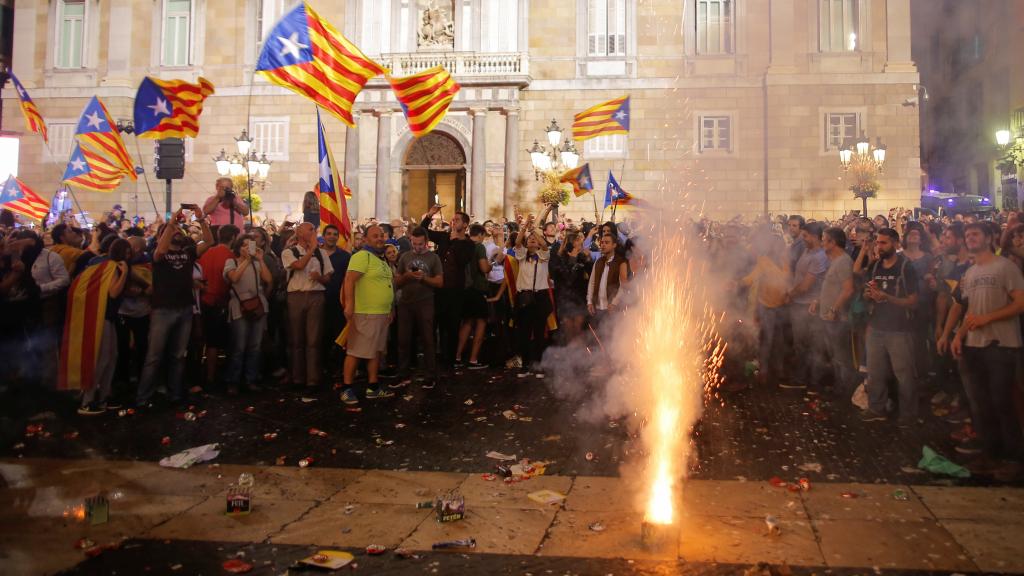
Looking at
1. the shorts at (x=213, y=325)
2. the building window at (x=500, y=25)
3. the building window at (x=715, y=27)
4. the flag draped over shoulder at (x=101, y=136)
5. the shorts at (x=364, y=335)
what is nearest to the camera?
the shorts at (x=364, y=335)

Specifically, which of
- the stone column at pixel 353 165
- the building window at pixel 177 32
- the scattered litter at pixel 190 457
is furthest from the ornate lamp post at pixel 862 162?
the building window at pixel 177 32

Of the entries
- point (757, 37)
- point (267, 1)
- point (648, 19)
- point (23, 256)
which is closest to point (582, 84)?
point (648, 19)

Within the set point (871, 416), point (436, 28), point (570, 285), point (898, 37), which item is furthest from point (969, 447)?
point (436, 28)

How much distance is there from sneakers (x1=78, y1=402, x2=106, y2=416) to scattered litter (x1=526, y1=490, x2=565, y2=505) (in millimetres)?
5461

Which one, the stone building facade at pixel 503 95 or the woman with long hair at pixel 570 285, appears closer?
the woman with long hair at pixel 570 285

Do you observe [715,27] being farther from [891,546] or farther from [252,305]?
[891,546]

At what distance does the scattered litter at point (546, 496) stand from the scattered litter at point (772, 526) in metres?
1.45

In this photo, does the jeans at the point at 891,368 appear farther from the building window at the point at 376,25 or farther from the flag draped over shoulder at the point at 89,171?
the building window at the point at 376,25

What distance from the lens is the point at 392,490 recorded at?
622 centimetres

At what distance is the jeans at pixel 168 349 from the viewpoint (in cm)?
910

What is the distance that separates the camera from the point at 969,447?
23.1 ft

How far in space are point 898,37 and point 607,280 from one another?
19.4 meters

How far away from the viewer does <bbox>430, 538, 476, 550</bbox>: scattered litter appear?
5.00 metres

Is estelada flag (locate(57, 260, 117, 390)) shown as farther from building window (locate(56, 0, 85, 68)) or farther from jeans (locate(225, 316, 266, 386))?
building window (locate(56, 0, 85, 68))
